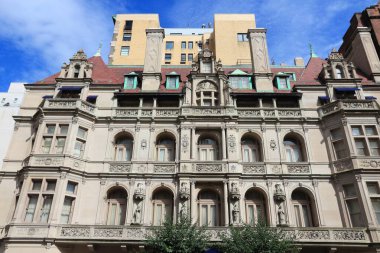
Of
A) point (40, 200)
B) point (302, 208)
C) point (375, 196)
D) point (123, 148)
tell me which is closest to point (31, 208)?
point (40, 200)

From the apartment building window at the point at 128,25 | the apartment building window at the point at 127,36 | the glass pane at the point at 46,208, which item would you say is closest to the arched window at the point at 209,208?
the glass pane at the point at 46,208

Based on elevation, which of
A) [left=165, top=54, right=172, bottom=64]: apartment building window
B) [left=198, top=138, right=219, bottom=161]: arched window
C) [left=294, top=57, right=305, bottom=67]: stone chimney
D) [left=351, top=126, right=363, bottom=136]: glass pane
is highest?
[left=165, top=54, right=172, bottom=64]: apartment building window

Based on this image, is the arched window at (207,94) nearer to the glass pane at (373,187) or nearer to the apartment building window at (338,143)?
the apartment building window at (338,143)

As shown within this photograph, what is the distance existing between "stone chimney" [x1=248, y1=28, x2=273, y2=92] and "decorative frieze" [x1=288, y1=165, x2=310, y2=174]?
781 cm

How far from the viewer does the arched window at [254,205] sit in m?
21.5

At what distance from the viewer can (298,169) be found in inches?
891

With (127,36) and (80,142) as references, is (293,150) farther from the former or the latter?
(127,36)

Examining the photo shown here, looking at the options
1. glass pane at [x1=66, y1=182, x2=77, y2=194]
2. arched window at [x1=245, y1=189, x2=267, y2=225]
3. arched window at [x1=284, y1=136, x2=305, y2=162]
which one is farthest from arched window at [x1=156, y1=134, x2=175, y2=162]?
arched window at [x1=284, y1=136, x2=305, y2=162]

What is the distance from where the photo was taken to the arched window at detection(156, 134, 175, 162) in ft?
78.9

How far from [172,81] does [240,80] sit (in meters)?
6.52

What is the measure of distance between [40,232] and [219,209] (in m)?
12.3

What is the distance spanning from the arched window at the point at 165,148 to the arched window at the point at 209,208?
4042mm

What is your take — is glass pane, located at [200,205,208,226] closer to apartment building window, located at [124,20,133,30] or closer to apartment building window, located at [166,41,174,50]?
apartment building window, located at [124,20,133,30]

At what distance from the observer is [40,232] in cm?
1936
